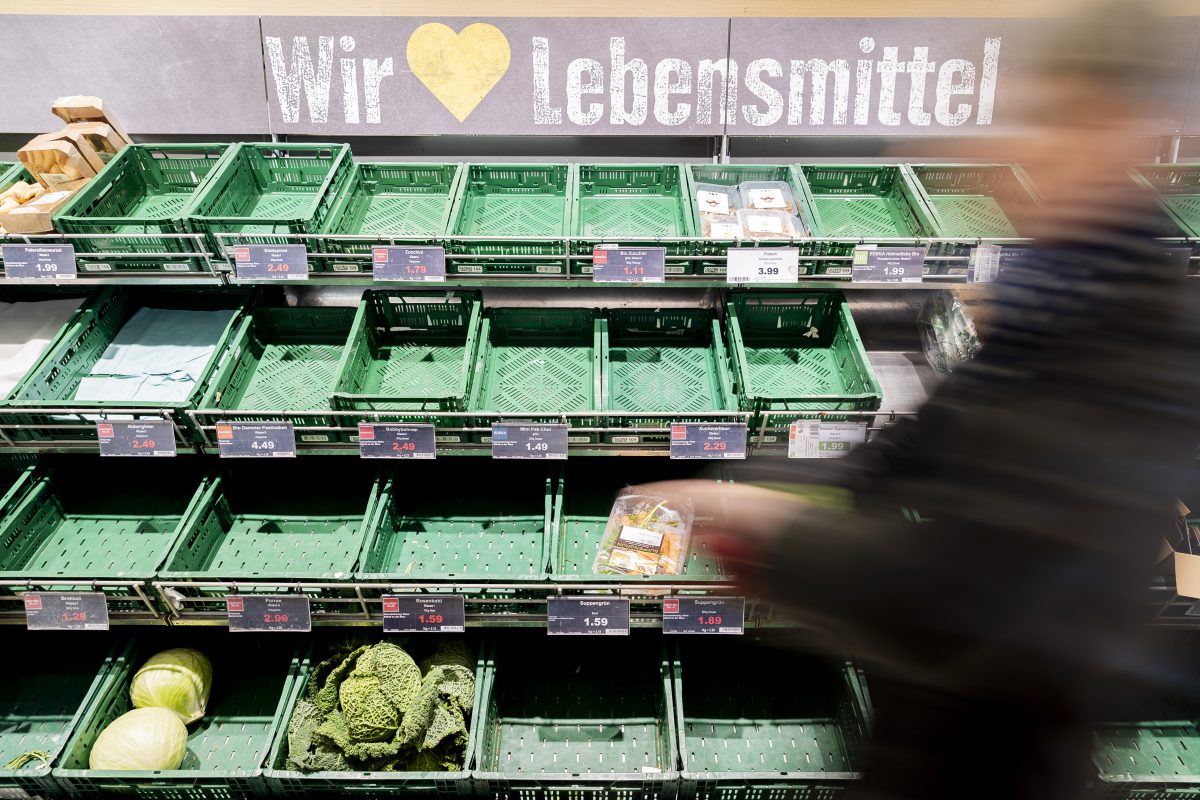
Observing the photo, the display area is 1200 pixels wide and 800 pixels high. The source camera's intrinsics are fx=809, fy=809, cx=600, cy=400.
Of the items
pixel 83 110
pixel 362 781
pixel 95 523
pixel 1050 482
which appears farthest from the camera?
pixel 95 523

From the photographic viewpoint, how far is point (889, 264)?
Answer: 245 centimetres

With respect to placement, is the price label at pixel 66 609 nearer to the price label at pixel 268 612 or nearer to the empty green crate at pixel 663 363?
the price label at pixel 268 612

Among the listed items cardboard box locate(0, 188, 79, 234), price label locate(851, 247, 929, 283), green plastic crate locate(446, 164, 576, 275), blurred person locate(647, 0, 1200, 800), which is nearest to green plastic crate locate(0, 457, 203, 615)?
cardboard box locate(0, 188, 79, 234)

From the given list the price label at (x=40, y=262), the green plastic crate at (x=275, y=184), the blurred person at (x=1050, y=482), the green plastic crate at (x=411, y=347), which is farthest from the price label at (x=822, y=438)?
the price label at (x=40, y=262)

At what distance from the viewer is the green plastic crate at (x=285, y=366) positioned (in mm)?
2543

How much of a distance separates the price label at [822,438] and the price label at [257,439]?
60.4 inches

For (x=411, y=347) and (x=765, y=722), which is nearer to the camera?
(x=765, y=722)

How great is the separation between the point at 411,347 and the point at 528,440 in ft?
2.45

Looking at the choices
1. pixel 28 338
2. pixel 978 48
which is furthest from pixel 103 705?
pixel 978 48

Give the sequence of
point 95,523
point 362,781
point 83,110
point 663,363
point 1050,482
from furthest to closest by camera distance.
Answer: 1. point 663,363
2. point 95,523
3. point 83,110
4. point 362,781
5. point 1050,482

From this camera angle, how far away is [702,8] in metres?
3.01

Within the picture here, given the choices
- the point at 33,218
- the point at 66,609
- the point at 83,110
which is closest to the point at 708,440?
the point at 66,609

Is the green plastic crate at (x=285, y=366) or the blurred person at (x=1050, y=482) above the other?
the green plastic crate at (x=285, y=366)

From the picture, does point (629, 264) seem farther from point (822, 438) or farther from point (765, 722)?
point (765, 722)
